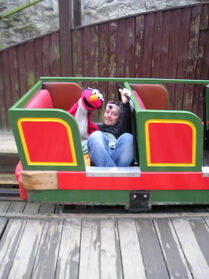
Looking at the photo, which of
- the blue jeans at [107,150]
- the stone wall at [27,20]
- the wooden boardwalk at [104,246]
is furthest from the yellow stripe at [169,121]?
the stone wall at [27,20]

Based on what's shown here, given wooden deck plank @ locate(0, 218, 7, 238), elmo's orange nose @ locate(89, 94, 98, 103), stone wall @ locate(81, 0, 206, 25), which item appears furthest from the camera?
stone wall @ locate(81, 0, 206, 25)

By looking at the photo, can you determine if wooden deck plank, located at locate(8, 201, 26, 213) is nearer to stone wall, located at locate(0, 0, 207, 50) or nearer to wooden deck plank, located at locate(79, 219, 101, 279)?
wooden deck plank, located at locate(79, 219, 101, 279)

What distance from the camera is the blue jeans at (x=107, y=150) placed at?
6.20ft

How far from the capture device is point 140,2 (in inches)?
235

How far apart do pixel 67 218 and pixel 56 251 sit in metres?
0.28

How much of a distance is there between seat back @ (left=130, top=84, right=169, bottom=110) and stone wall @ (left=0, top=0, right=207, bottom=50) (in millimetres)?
4108

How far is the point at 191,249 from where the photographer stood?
66.5 inches

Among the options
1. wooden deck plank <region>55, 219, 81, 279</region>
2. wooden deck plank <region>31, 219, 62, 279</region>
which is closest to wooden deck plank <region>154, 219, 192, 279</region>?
wooden deck plank <region>55, 219, 81, 279</region>

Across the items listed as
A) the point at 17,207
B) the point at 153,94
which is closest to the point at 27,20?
the point at 153,94

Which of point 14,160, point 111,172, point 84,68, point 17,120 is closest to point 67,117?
point 17,120

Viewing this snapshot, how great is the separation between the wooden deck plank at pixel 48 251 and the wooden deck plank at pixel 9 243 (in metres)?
0.16

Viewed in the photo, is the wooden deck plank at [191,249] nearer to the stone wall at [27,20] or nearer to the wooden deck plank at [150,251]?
the wooden deck plank at [150,251]

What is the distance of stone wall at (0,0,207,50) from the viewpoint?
19.5 ft

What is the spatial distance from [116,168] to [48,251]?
695 millimetres
